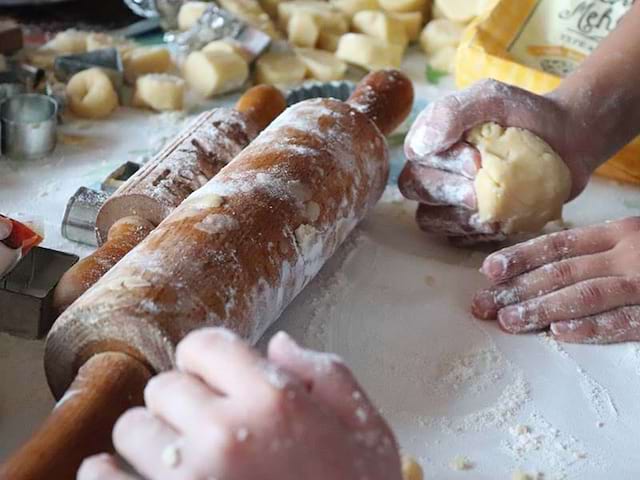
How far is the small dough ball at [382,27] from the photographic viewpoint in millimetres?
2088

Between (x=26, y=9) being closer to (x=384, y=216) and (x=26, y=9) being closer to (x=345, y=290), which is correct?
(x=384, y=216)

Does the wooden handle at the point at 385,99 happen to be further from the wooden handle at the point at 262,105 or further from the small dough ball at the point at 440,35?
the small dough ball at the point at 440,35

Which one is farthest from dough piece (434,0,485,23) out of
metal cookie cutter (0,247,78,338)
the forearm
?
metal cookie cutter (0,247,78,338)

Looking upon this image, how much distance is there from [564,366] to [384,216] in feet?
1.51

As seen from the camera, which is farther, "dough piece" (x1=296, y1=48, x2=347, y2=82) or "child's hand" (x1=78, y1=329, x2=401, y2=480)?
"dough piece" (x1=296, y1=48, x2=347, y2=82)

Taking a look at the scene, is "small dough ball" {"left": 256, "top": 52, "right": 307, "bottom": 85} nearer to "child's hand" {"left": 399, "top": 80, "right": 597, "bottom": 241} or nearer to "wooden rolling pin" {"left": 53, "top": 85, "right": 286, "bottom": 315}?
"wooden rolling pin" {"left": 53, "top": 85, "right": 286, "bottom": 315}

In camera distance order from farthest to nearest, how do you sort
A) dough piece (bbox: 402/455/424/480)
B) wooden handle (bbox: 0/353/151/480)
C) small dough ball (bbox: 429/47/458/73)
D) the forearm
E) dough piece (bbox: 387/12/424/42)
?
dough piece (bbox: 387/12/424/42) < small dough ball (bbox: 429/47/458/73) < the forearm < dough piece (bbox: 402/455/424/480) < wooden handle (bbox: 0/353/151/480)

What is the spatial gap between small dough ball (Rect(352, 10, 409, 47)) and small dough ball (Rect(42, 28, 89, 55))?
66cm

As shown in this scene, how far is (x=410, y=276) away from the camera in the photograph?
53.0 inches

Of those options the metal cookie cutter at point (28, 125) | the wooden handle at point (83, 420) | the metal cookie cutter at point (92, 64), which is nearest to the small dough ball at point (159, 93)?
the metal cookie cutter at point (92, 64)

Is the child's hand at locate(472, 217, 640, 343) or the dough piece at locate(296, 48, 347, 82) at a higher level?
the child's hand at locate(472, 217, 640, 343)

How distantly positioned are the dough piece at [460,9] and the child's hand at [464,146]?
0.79m

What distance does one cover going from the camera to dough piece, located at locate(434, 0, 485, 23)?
2.13 m

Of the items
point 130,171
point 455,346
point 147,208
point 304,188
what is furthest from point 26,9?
point 455,346
